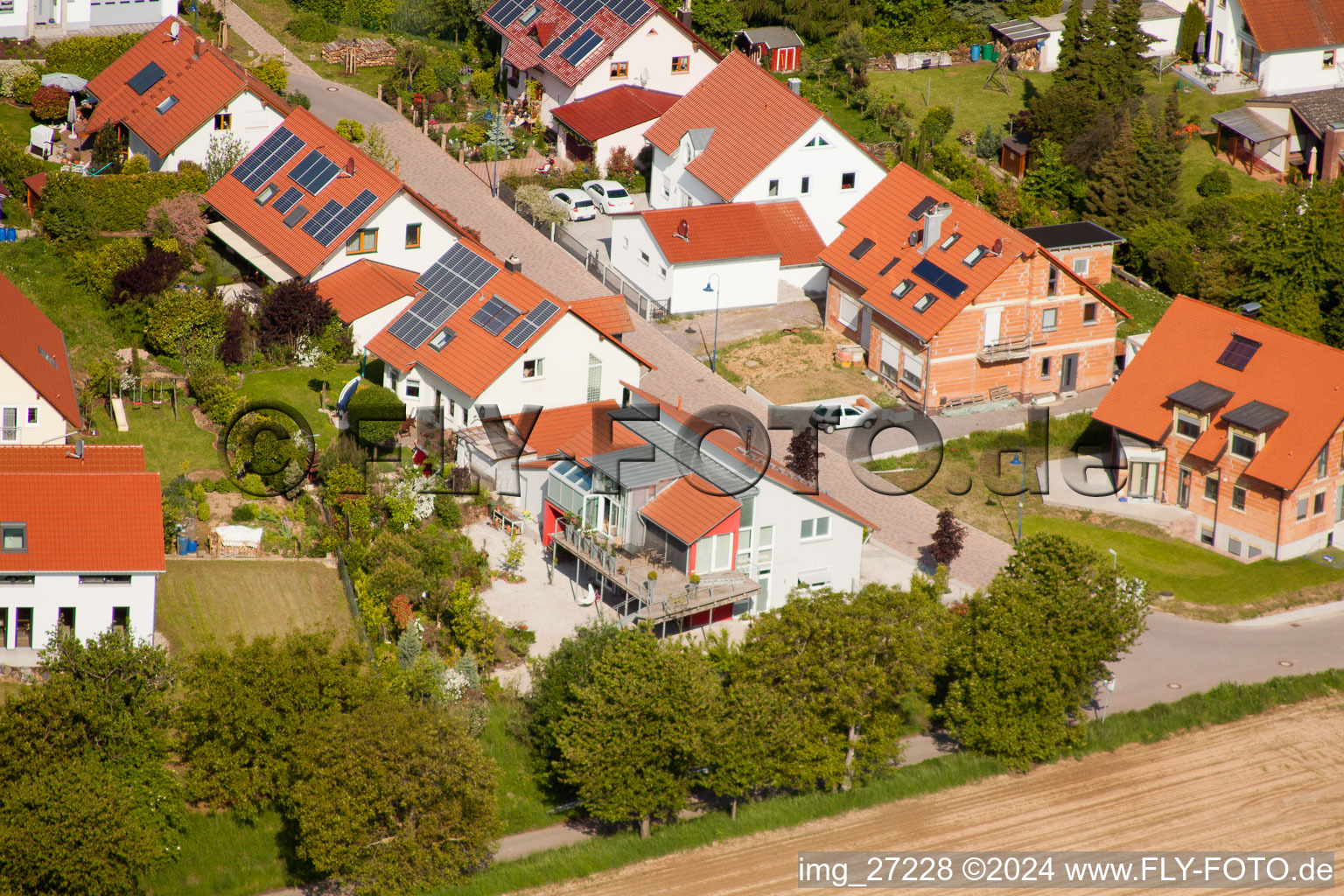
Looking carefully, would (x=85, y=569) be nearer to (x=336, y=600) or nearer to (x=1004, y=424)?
(x=336, y=600)

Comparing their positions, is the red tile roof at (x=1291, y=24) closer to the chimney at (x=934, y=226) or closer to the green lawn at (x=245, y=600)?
the chimney at (x=934, y=226)

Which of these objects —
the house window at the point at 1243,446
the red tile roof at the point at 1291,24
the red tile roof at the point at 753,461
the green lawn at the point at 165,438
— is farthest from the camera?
the red tile roof at the point at 1291,24

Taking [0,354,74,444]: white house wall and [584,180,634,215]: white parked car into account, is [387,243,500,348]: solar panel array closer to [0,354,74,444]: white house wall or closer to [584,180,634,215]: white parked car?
[0,354,74,444]: white house wall

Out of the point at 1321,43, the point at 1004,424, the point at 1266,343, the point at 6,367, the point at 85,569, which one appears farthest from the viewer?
the point at 1321,43

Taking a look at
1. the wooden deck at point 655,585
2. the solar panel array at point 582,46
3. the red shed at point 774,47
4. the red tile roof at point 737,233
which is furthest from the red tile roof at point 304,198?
the red shed at point 774,47

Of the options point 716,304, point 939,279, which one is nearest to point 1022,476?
point 939,279

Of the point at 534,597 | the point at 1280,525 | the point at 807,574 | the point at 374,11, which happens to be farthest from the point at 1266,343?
the point at 374,11
